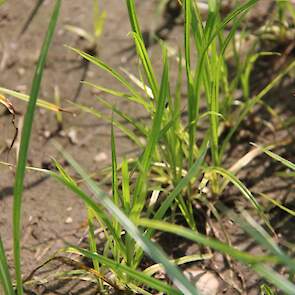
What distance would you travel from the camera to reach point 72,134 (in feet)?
5.28

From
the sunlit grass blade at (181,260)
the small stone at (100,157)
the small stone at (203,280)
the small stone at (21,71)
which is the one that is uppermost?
the small stone at (21,71)

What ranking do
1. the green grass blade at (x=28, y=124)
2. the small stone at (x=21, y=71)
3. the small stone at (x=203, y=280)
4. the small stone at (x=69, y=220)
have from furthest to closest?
the small stone at (x=21, y=71), the small stone at (x=69, y=220), the small stone at (x=203, y=280), the green grass blade at (x=28, y=124)

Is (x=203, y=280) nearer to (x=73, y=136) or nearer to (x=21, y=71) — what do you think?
(x=73, y=136)

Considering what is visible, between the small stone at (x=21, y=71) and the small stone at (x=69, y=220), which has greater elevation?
the small stone at (x=21, y=71)

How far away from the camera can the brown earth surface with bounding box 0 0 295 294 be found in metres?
1.38

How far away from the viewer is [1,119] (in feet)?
5.36

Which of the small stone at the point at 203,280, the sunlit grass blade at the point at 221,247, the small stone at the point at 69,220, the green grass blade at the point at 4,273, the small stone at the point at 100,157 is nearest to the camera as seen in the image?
the sunlit grass blade at the point at 221,247

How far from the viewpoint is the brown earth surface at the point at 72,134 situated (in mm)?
1382

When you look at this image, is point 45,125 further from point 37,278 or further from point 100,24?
point 37,278

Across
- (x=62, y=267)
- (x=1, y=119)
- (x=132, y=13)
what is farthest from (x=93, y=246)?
(x=1, y=119)

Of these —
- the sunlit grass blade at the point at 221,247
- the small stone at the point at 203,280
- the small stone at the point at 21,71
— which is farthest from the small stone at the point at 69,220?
the sunlit grass blade at the point at 221,247

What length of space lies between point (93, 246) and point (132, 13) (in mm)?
426

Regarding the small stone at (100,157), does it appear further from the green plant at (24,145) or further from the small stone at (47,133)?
the green plant at (24,145)

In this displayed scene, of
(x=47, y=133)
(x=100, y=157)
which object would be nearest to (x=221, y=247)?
(x=100, y=157)
